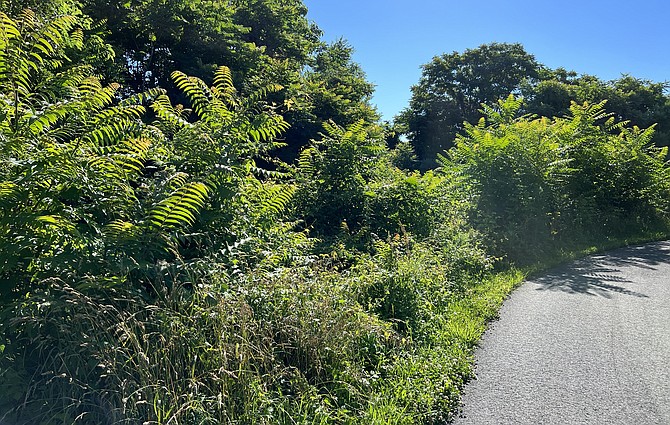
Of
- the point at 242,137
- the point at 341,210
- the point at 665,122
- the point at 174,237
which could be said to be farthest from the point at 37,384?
the point at 665,122

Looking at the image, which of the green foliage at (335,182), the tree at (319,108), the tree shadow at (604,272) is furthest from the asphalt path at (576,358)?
the tree at (319,108)

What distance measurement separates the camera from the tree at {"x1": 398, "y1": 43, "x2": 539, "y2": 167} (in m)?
36.1

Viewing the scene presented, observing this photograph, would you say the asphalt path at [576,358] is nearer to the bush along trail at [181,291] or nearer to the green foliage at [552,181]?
the bush along trail at [181,291]

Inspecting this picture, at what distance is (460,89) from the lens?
123ft

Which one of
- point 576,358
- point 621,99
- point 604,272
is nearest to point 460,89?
point 621,99

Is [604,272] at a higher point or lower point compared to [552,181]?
lower

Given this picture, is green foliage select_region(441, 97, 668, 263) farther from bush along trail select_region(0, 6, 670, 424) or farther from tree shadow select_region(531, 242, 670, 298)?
bush along trail select_region(0, 6, 670, 424)

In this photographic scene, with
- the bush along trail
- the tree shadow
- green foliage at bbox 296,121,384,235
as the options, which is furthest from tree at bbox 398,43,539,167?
the bush along trail

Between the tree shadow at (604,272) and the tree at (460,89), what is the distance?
2561 centimetres

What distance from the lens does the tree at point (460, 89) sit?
36.1m

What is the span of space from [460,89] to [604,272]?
3136 centimetres

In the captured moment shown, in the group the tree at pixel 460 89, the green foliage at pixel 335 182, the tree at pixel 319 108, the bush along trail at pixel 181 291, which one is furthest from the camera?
the tree at pixel 460 89

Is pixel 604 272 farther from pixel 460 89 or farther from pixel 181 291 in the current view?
pixel 460 89

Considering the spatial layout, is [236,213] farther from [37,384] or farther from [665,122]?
[665,122]
